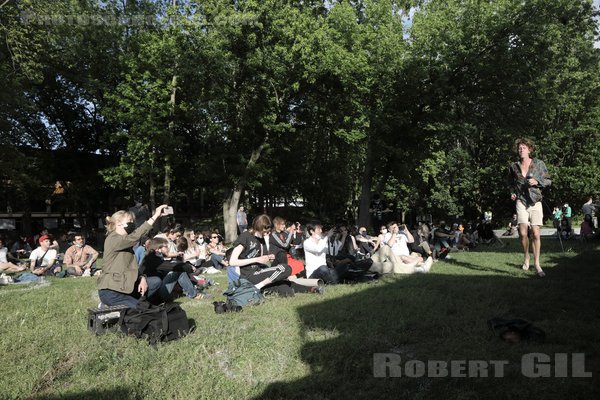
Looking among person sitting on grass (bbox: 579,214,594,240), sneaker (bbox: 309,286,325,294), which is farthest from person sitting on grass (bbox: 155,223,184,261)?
person sitting on grass (bbox: 579,214,594,240)

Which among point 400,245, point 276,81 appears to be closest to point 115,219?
point 400,245

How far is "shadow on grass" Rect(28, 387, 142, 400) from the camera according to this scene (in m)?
3.36

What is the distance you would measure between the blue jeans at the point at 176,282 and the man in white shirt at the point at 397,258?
3652mm

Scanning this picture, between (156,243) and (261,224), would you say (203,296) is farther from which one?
(261,224)

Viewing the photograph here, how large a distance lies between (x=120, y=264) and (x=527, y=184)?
6.12m

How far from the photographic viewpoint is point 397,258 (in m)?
10.1

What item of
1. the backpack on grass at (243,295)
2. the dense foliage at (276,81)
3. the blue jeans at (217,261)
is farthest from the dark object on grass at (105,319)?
the dense foliage at (276,81)

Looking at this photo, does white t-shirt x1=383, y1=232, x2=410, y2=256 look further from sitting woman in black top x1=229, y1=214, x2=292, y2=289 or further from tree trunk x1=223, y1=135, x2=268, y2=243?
tree trunk x1=223, y1=135, x2=268, y2=243

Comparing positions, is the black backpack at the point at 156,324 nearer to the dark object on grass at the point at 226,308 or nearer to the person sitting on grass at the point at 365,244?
the dark object on grass at the point at 226,308

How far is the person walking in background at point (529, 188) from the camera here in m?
7.05

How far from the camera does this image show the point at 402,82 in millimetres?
19234

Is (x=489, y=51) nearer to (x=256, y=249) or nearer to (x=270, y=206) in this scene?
Result: (x=256, y=249)

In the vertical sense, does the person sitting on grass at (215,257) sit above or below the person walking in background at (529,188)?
below

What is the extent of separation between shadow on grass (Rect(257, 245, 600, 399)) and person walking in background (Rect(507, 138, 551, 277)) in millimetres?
727
